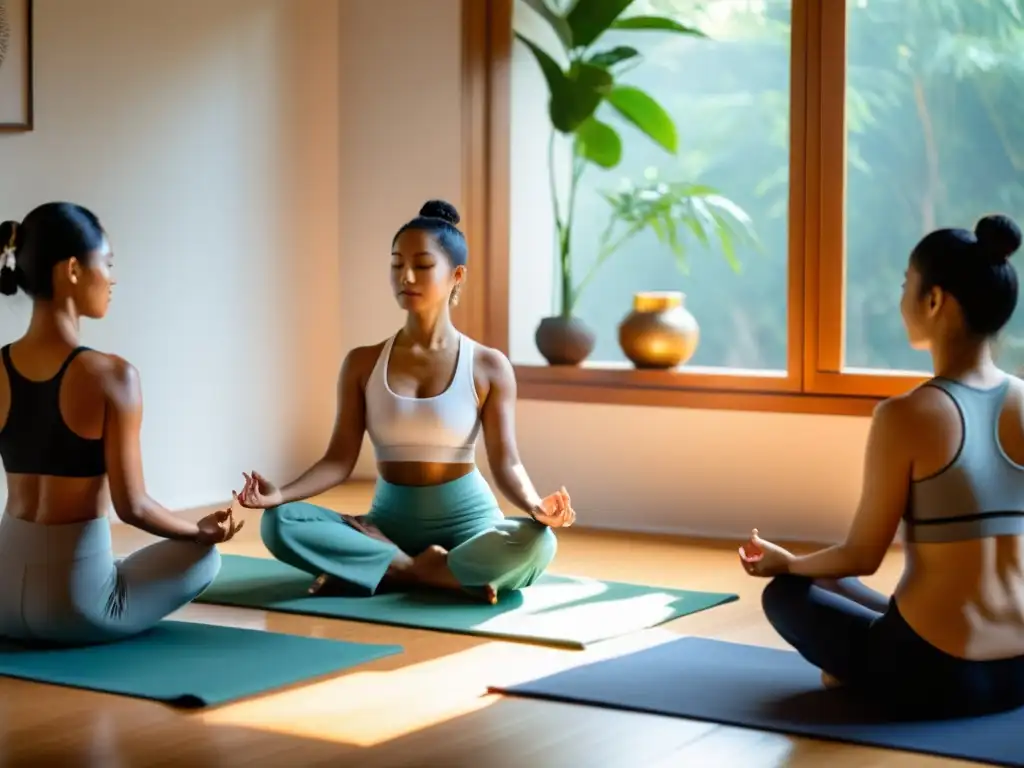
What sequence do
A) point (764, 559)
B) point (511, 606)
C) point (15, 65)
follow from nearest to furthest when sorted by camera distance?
1. point (764, 559)
2. point (511, 606)
3. point (15, 65)

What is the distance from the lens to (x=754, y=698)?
3059 millimetres

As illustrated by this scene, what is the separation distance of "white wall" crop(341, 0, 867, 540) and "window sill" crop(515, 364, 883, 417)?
31mm

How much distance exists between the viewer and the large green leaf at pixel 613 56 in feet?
18.1

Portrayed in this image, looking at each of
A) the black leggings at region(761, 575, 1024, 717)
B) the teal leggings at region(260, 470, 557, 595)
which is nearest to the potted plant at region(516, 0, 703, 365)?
the teal leggings at region(260, 470, 557, 595)

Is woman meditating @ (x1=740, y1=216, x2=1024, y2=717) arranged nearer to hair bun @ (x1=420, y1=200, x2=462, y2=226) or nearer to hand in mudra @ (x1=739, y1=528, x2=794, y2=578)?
hand in mudra @ (x1=739, y1=528, x2=794, y2=578)

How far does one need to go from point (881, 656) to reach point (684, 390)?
2.46 meters

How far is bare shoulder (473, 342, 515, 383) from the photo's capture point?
421 centimetres

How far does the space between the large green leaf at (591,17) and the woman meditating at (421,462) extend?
1.48m

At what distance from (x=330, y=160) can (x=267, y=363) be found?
2.62 feet

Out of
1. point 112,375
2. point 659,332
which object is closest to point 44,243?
point 112,375

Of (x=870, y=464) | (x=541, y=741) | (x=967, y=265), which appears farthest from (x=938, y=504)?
(x=541, y=741)

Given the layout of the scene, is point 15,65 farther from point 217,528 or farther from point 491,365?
point 217,528

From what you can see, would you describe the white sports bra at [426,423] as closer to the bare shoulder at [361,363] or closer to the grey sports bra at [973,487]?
the bare shoulder at [361,363]

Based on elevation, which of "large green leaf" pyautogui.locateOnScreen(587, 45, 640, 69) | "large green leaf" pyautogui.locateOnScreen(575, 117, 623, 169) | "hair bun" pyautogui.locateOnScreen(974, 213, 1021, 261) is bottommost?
"hair bun" pyautogui.locateOnScreen(974, 213, 1021, 261)
